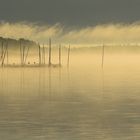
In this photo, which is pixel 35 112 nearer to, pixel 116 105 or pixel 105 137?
pixel 116 105

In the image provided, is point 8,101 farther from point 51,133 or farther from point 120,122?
point 51,133

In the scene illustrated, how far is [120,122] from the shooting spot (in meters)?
36.1

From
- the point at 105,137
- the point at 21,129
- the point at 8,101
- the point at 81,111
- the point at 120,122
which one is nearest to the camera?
the point at 105,137

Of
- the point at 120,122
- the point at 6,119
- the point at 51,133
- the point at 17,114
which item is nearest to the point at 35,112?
the point at 17,114

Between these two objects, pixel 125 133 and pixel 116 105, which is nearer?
pixel 125 133

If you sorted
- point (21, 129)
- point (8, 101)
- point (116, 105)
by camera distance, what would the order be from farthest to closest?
point (8, 101)
point (116, 105)
point (21, 129)

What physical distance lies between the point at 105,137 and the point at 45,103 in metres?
19.6

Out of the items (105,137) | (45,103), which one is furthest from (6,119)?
(45,103)

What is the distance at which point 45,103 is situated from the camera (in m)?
49.5

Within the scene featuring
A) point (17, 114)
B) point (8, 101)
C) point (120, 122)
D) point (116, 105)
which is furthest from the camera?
point (8, 101)

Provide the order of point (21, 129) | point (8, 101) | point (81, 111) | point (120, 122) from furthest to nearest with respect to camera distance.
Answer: point (8, 101), point (81, 111), point (120, 122), point (21, 129)

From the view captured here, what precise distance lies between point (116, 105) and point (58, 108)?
502 centimetres

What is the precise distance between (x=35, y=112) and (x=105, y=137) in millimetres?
12069

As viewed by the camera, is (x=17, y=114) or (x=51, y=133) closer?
(x=51, y=133)
